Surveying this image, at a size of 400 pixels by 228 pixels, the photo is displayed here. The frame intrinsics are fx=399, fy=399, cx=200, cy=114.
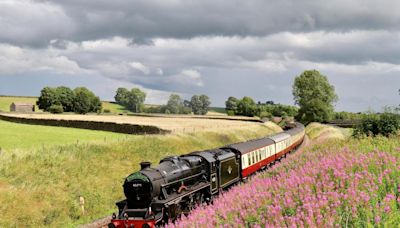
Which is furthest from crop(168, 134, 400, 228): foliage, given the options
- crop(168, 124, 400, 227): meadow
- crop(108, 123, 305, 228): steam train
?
crop(108, 123, 305, 228): steam train

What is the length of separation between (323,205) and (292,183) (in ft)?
6.27

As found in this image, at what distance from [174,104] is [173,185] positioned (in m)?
166

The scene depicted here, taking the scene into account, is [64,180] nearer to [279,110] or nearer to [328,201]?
[328,201]

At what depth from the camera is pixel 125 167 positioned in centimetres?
2966

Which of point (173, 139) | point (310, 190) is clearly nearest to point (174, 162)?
point (310, 190)

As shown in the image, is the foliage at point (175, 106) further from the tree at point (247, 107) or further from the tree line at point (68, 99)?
the tree line at point (68, 99)

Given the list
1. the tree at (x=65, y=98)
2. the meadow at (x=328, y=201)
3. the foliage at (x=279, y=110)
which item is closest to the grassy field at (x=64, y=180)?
the meadow at (x=328, y=201)

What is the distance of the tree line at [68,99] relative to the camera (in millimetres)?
133625

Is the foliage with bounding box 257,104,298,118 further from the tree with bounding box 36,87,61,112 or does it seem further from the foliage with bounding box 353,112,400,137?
the foliage with bounding box 353,112,400,137

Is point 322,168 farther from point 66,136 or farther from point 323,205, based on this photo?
point 66,136

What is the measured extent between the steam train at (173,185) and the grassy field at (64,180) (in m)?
6.06

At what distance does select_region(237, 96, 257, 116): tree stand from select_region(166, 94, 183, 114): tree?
34301 mm

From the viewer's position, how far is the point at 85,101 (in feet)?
451

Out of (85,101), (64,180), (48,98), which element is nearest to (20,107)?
(48,98)
